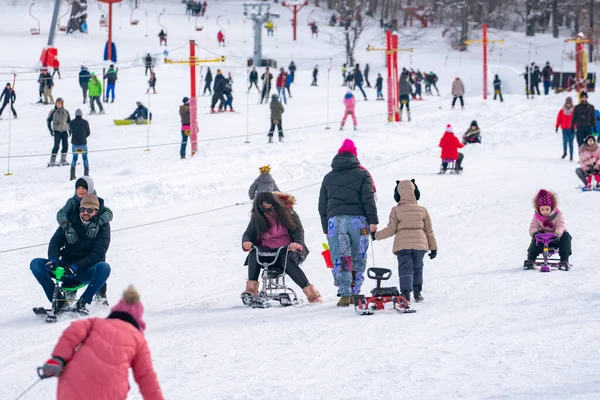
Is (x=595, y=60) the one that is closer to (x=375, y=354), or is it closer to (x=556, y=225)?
(x=556, y=225)

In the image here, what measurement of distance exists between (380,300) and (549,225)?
286 cm

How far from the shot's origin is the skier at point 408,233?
8.90m

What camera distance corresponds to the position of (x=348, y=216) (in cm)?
871

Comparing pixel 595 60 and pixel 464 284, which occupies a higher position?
pixel 595 60

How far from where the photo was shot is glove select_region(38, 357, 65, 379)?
13.7 feet

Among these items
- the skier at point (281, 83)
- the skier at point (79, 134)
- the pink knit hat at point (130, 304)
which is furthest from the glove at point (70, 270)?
the skier at point (281, 83)

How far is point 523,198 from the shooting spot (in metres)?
16.4

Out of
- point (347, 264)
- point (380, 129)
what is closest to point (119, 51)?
point (380, 129)

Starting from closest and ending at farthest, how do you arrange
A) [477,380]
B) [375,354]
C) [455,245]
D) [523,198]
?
1. [477,380]
2. [375,354]
3. [455,245]
4. [523,198]

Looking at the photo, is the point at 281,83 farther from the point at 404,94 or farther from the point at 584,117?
the point at 584,117

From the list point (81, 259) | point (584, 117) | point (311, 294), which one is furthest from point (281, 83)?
point (81, 259)

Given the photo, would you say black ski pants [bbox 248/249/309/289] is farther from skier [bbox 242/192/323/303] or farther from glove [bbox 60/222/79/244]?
glove [bbox 60/222/79/244]

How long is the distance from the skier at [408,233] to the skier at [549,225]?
208 centimetres

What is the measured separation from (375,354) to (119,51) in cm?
4252
